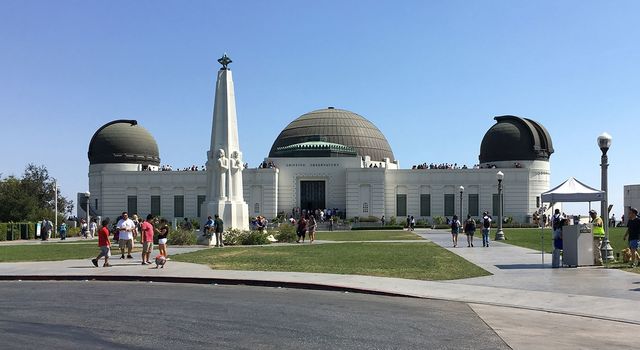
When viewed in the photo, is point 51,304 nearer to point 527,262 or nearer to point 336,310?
point 336,310

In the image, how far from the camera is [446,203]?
83.2 m

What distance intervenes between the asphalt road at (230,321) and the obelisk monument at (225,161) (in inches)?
992

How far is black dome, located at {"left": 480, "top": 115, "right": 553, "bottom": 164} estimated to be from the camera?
85.6 metres

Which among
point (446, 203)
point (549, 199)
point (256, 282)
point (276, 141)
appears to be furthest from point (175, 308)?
point (276, 141)

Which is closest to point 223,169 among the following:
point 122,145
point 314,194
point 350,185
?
point 350,185

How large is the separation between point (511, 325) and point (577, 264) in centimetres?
1192

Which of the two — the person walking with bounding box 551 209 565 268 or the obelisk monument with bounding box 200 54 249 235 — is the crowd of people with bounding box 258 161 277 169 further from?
the person walking with bounding box 551 209 565 268

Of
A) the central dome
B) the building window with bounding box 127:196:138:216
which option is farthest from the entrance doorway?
the building window with bounding box 127:196:138:216

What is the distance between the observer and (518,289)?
17141 mm

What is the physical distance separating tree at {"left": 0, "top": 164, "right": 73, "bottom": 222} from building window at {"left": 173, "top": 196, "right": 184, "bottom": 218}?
44.8 feet

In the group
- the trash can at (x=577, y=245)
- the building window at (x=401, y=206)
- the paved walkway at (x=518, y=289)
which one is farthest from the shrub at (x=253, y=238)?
the building window at (x=401, y=206)

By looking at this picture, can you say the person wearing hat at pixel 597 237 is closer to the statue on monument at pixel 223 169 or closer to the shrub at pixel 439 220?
the statue on monument at pixel 223 169

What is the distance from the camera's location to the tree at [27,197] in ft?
220

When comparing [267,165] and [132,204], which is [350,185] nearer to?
[267,165]
